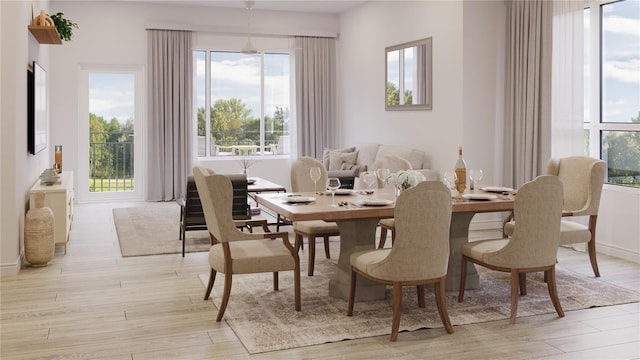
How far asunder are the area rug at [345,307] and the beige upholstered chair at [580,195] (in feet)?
1.09

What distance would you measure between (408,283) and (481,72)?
406 cm

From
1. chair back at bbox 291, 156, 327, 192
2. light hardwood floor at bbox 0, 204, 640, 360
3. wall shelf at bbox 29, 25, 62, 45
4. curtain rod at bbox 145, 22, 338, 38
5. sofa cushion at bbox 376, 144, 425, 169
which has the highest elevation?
curtain rod at bbox 145, 22, 338, 38

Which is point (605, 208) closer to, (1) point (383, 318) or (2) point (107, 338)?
(1) point (383, 318)

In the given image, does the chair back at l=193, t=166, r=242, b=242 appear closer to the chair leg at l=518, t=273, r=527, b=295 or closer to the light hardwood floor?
the light hardwood floor

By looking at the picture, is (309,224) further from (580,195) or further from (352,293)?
(580,195)

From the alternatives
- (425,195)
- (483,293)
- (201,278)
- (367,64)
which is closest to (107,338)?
(201,278)

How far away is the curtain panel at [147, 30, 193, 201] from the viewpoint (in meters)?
9.52

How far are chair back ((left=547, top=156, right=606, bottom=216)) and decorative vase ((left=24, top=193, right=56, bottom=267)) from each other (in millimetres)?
4253

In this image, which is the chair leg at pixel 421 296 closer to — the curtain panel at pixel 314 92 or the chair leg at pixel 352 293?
the chair leg at pixel 352 293

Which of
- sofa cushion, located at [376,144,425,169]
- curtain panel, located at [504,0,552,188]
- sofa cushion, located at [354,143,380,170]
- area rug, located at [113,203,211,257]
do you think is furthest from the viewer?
sofa cushion, located at [354,143,380,170]

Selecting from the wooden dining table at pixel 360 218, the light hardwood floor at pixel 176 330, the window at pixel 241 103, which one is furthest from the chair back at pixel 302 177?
the window at pixel 241 103

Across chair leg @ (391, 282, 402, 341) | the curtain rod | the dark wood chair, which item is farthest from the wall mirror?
chair leg @ (391, 282, 402, 341)

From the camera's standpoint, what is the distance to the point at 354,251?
13.8 feet

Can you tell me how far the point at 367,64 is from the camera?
938 cm
